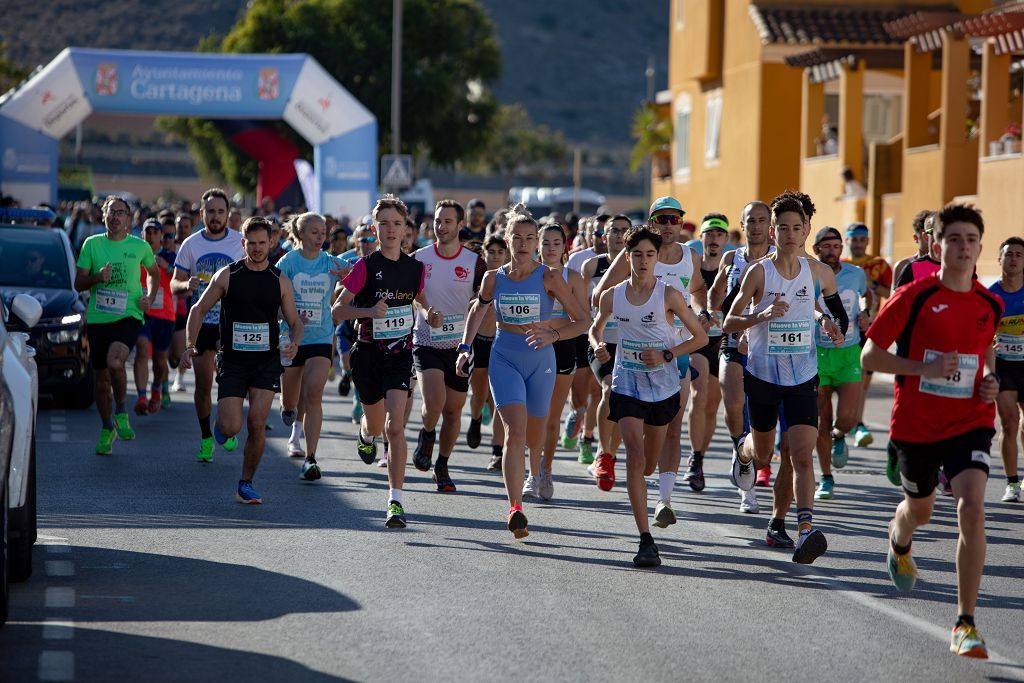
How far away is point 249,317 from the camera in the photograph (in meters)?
11.5

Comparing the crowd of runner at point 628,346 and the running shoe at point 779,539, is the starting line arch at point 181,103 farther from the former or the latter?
the running shoe at point 779,539

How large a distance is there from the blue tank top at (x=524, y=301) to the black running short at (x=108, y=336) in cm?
497

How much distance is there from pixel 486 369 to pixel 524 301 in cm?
321

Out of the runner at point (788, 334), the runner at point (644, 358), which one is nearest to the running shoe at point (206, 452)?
the runner at point (644, 358)

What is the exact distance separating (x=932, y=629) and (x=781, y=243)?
113 inches

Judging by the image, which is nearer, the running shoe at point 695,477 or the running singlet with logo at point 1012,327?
the running singlet with logo at point 1012,327

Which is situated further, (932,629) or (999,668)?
(932,629)

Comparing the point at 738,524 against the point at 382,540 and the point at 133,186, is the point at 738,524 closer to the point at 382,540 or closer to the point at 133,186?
the point at 382,540

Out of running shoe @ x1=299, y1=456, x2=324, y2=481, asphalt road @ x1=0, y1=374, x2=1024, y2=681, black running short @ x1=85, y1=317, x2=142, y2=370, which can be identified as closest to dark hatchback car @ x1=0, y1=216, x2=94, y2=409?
black running short @ x1=85, y1=317, x2=142, y2=370

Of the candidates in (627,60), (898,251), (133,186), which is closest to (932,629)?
(898,251)

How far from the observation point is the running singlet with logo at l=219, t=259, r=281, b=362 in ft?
37.5

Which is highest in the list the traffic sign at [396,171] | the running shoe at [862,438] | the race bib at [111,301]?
the traffic sign at [396,171]

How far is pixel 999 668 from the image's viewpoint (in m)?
6.79

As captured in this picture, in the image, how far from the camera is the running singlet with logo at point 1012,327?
11.8 meters
